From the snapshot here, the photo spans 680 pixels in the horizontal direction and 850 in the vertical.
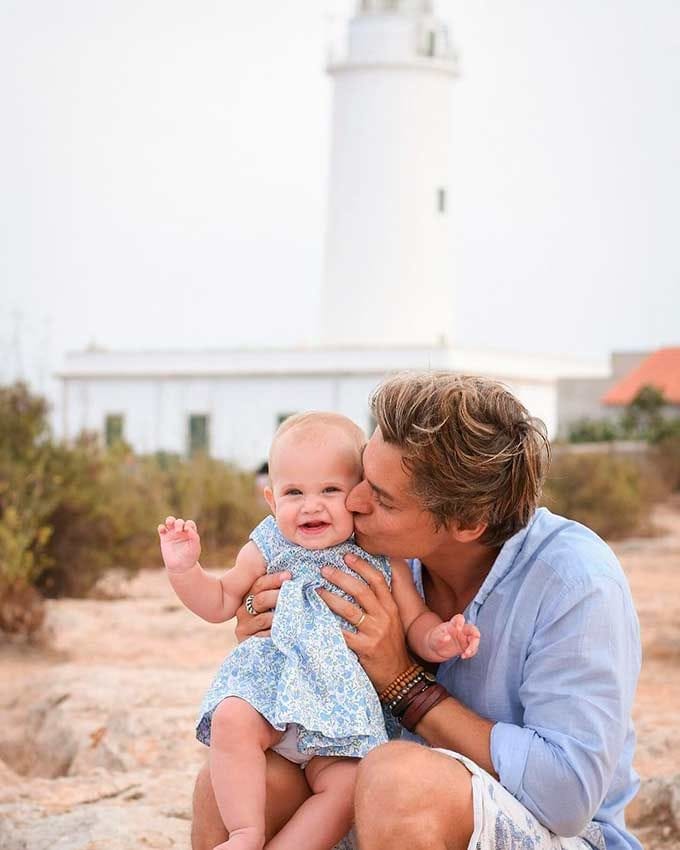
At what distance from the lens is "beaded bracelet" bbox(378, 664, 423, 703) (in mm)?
3031

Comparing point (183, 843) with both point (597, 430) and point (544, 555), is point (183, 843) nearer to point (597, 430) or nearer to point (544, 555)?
point (544, 555)

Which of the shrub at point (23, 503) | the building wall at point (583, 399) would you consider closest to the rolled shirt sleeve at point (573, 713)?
the shrub at point (23, 503)

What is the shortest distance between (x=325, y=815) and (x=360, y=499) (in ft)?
2.18

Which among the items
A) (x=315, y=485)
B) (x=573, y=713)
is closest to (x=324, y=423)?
(x=315, y=485)

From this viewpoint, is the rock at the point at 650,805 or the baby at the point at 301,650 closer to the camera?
the baby at the point at 301,650

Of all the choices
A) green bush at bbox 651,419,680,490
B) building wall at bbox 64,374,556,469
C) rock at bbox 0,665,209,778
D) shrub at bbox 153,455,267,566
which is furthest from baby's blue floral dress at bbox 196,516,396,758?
building wall at bbox 64,374,556,469

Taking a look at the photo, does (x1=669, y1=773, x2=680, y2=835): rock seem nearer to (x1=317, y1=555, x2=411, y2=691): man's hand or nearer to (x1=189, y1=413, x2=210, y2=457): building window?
(x1=317, y1=555, x2=411, y2=691): man's hand

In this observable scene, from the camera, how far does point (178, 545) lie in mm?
3229

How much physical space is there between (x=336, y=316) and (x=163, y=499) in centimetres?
1691

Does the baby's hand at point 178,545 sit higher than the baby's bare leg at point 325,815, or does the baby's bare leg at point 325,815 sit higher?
the baby's hand at point 178,545

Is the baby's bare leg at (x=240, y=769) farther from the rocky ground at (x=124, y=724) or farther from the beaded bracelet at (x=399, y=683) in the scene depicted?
the rocky ground at (x=124, y=724)

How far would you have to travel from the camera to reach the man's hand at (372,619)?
3.05 m

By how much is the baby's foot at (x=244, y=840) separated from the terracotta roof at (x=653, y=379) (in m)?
32.3

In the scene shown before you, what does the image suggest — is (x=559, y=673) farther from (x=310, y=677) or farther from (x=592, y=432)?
(x=592, y=432)
